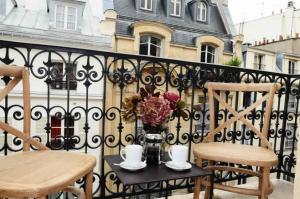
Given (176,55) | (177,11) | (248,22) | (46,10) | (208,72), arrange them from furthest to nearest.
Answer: (248,22), (177,11), (176,55), (46,10), (208,72)

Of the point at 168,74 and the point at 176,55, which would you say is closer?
the point at 168,74

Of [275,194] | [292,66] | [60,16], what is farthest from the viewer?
[292,66]

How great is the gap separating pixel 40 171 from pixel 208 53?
36.3 feet

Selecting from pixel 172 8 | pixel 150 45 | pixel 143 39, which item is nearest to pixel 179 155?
pixel 143 39

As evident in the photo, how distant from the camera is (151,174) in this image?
A: 109 cm

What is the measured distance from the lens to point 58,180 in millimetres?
924

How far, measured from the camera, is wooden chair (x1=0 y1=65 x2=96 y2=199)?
86 centimetres

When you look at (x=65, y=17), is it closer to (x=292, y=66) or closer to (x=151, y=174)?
(x=151, y=174)

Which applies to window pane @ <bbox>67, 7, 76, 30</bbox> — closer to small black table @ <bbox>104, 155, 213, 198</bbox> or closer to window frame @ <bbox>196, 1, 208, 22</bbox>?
window frame @ <bbox>196, 1, 208, 22</bbox>

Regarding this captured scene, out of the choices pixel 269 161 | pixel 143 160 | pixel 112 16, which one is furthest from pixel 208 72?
pixel 112 16

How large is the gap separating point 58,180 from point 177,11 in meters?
11.4

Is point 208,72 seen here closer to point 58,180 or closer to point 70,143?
point 70,143

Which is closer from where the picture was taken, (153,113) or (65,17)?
(153,113)

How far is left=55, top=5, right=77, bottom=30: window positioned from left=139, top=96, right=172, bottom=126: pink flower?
8.93 m
